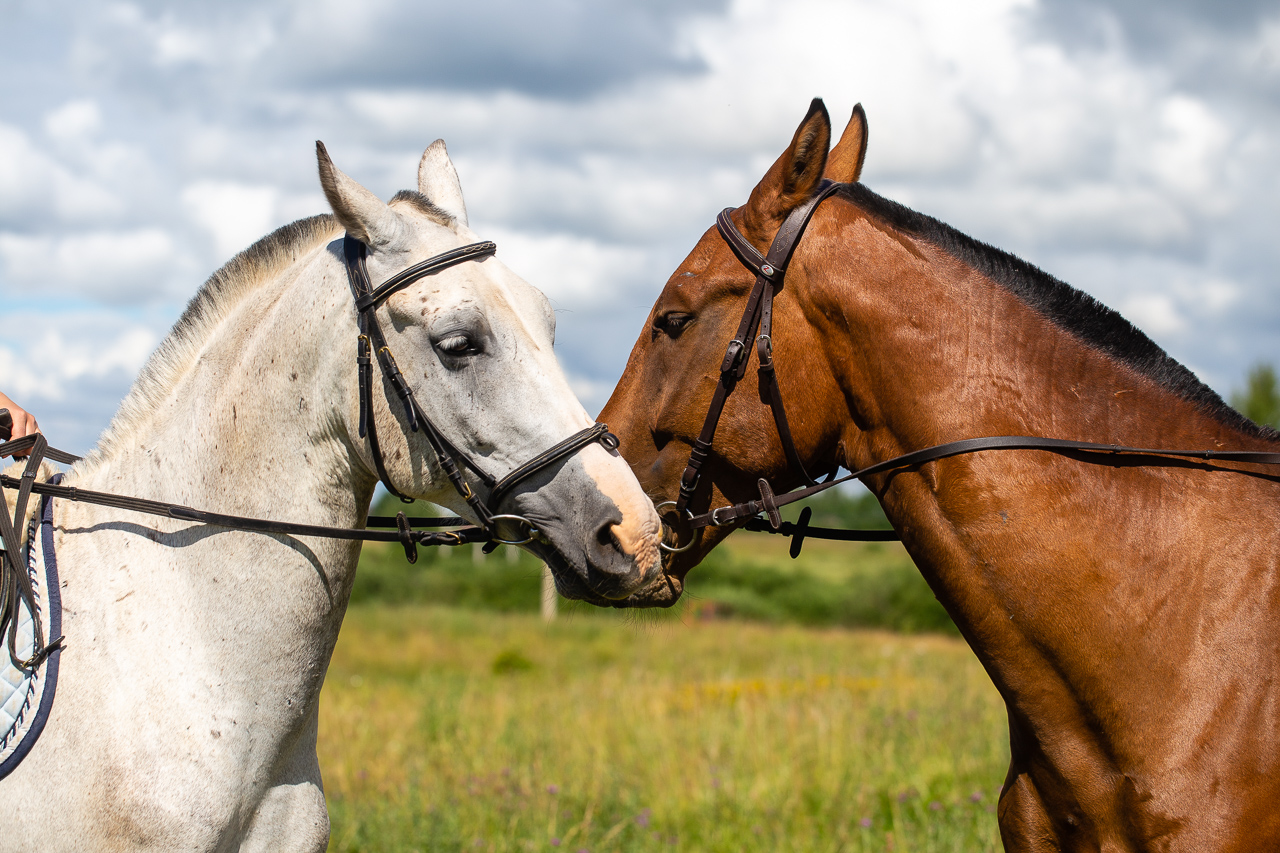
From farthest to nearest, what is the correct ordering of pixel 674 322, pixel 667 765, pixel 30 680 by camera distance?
pixel 667 765, pixel 674 322, pixel 30 680

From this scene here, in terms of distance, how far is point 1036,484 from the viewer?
8.57 feet

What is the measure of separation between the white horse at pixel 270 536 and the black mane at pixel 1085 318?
4.14ft

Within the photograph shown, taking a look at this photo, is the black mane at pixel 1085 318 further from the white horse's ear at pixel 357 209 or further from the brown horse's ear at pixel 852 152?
the white horse's ear at pixel 357 209

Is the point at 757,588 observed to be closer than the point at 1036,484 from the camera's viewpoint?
No

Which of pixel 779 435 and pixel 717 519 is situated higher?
pixel 779 435

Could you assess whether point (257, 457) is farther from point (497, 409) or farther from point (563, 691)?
point (563, 691)

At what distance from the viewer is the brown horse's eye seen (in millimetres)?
3070

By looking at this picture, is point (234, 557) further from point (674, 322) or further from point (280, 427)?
point (674, 322)

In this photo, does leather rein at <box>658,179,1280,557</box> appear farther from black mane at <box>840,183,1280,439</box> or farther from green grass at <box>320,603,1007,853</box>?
green grass at <box>320,603,1007,853</box>

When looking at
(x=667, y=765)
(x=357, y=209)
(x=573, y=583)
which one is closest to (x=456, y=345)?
(x=357, y=209)

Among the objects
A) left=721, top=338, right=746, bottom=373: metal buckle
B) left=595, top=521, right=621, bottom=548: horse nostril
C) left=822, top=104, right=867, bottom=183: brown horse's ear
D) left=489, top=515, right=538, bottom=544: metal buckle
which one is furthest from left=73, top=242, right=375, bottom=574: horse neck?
left=822, top=104, right=867, bottom=183: brown horse's ear

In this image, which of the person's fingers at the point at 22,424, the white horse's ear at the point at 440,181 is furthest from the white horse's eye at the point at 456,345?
the person's fingers at the point at 22,424

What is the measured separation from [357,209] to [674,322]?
3.51 feet

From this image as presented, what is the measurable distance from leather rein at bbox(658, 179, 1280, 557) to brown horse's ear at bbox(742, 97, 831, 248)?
0.13ft
